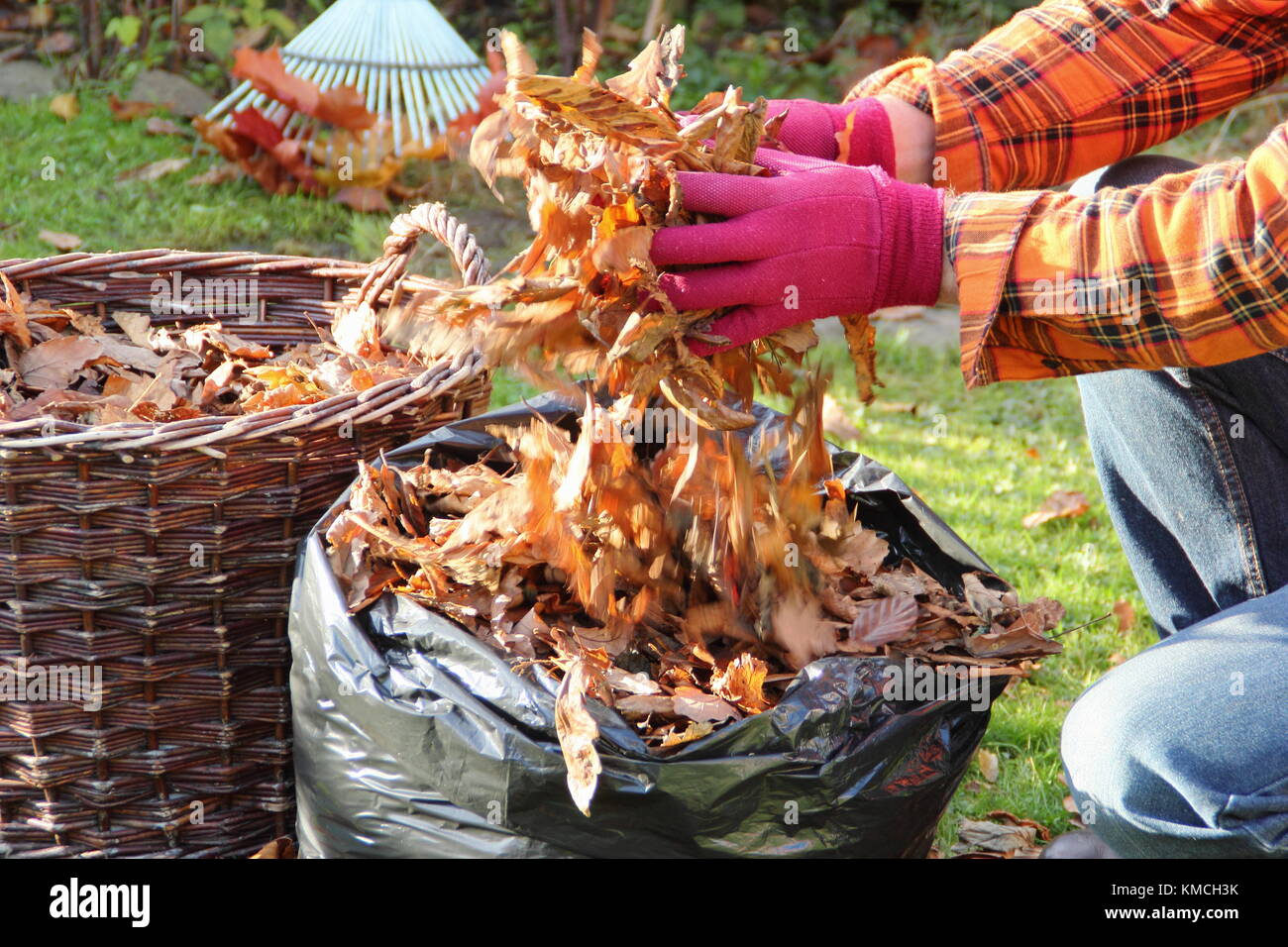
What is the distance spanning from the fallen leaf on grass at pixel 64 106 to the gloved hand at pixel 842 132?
3.48 meters

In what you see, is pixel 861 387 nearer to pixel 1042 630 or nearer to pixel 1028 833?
pixel 1042 630

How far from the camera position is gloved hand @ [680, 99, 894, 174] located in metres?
1.86

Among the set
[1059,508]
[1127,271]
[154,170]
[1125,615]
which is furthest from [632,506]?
[154,170]

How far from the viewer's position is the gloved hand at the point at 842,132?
1.86 m

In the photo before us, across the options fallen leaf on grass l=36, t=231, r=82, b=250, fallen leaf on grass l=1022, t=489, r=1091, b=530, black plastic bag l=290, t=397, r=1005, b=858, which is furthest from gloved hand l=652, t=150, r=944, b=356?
fallen leaf on grass l=36, t=231, r=82, b=250

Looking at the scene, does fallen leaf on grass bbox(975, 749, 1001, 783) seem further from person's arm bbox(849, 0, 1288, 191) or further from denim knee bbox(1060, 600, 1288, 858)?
person's arm bbox(849, 0, 1288, 191)

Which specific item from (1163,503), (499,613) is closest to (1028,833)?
(1163,503)

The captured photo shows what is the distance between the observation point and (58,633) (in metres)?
1.70

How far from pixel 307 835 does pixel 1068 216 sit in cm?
125

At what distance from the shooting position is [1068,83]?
1.92 m

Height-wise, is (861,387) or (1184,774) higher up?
(861,387)

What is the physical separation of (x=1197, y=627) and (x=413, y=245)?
4.42 ft

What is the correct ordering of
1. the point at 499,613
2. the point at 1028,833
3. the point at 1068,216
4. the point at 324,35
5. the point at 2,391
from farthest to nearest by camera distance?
the point at 324,35, the point at 1028,833, the point at 2,391, the point at 499,613, the point at 1068,216

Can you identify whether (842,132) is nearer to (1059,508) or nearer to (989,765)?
(989,765)
